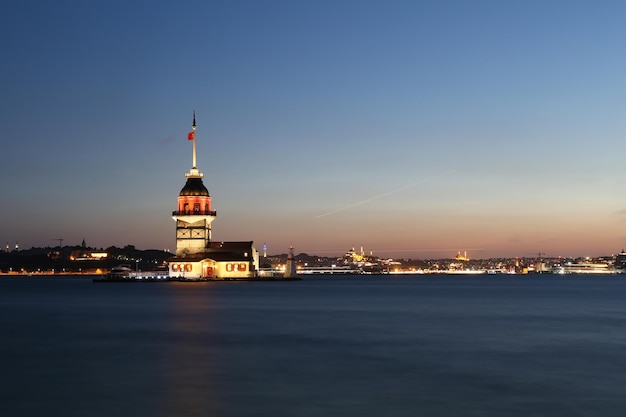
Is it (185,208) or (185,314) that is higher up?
(185,208)

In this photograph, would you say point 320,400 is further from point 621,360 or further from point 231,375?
point 621,360

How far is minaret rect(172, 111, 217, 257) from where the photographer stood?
5979 inches

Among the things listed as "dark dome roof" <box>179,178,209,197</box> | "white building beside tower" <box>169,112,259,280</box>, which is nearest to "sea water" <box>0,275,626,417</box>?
"white building beside tower" <box>169,112,259,280</box>

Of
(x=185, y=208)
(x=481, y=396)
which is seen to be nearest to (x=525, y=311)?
(x=481, y=396)

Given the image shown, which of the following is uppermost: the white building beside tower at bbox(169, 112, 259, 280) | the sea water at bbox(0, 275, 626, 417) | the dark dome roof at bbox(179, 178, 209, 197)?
the dark dome roof at bbox(179, 178, 209, 197)

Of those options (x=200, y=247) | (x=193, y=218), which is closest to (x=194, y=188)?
(x=193, y=218)

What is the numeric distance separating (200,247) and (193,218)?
553 centimetres

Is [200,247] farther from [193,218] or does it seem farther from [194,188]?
[194,188]

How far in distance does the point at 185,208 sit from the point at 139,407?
129 metres

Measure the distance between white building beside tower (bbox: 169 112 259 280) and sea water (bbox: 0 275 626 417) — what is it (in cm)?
8428

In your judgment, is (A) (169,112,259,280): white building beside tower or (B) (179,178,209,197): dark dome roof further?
(B) (179,178,209,197): dark dome roof

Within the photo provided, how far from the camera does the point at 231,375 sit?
32.2 meters

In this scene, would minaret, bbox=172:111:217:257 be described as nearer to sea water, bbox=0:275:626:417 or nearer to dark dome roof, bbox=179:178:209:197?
dark dome roof, bbox=179:178:209:197

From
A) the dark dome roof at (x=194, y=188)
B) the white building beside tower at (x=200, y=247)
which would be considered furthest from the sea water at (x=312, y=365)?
the dark dome roof at (x=194, y=188)
